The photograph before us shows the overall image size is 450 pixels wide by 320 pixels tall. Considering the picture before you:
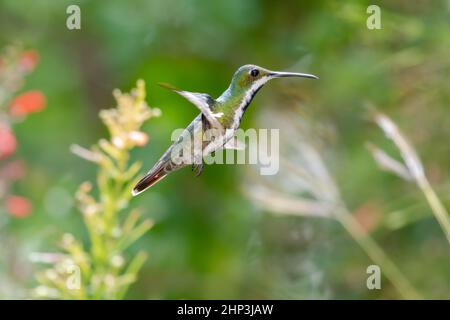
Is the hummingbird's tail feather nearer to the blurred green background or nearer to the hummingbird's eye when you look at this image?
the hummingbird's eye

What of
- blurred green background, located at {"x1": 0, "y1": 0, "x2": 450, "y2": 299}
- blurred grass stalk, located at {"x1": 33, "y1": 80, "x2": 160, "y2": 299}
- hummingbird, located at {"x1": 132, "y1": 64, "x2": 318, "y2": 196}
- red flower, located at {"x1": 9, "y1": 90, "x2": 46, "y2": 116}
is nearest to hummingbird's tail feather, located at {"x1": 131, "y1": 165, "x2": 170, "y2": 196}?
hummingbird, located at {"x1": 132, "y1": 64, "x2": 318, "y2": 196}

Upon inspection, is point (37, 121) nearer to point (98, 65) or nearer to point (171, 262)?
point (98, 65)

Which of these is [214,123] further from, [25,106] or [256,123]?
[256,123]

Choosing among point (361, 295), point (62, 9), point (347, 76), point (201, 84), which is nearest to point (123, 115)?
point (201, 84)

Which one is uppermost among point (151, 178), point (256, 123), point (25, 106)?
point (256, 123)

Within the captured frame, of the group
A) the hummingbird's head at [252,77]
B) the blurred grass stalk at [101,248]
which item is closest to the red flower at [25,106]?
the blurred grass stalk at [101,248]

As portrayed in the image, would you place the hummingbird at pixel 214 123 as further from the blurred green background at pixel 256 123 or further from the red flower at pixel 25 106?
the blurred green background at pixel 256 123

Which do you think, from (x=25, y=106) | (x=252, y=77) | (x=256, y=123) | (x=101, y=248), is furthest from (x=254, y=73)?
(x=256, y=123)
